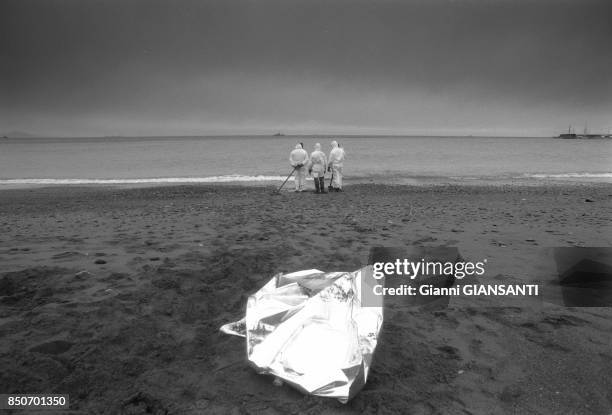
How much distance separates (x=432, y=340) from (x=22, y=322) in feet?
11.7

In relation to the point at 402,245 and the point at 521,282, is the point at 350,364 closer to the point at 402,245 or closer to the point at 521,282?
the point at 521,282

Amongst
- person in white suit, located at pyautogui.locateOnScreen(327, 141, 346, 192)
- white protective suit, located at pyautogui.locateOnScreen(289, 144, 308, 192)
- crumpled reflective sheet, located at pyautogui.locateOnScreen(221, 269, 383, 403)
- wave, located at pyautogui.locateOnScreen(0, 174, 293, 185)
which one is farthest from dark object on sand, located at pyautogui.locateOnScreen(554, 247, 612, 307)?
wave, located at pyautogui.locateOnScreen(0, 174, 293, 185)

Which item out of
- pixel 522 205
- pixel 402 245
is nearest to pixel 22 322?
pixel 402 245

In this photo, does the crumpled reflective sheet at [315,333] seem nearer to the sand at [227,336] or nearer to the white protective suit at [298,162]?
the sand at [227,336]

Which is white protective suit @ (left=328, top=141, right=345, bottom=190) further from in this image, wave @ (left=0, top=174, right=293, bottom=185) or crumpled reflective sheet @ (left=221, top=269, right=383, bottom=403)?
crumpled reflective sheet @ (left=221, top=269, right=383, bottom=403)

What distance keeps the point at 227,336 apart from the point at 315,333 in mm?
1010

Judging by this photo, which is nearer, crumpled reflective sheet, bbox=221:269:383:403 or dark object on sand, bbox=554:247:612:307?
crumpled reflective sheet, bbox=221:269:383:403

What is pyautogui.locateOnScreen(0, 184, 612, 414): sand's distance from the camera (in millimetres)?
2477

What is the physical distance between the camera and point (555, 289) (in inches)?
165

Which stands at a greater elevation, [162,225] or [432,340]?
[162,225]

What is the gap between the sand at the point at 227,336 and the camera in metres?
2.48

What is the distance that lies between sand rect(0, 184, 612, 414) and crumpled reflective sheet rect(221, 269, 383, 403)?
0.13 metres

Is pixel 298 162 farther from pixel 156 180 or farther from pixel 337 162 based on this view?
pixel 156 180

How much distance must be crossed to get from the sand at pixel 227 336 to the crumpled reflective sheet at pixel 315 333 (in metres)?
0.13
